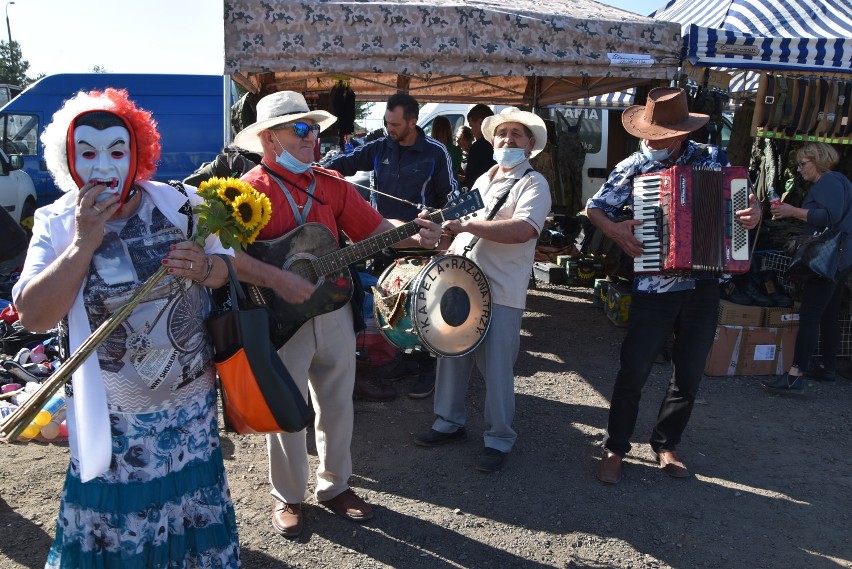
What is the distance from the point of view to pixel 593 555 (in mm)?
3314

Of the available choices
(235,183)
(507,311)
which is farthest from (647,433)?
(235,183)

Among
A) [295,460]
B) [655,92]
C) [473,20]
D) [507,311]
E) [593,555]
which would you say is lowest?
[593,555]

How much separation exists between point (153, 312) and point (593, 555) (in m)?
2.30

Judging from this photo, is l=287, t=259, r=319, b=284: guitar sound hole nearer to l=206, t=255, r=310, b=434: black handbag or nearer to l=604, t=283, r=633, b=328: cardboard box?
l=206, t=255, r=310, b=434: black handbag

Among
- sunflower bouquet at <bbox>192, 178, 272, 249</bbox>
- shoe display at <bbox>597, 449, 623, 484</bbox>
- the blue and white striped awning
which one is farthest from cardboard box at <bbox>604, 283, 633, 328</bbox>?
sunflower bouquet at <bbox>192, 178, 272, 249</bbox>

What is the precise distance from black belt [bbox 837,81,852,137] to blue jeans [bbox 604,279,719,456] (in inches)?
124

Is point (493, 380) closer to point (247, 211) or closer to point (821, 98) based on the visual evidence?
point (247, 211)

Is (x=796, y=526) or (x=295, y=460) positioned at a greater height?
(x=295, y=460)

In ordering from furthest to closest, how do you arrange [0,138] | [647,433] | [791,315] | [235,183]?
[0,138], [791,315], [647,433], [235,183]

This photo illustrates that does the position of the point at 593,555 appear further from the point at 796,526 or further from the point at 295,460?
the point at 295,460

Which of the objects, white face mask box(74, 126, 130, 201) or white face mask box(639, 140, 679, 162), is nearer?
white face mask box(74, 126, 130, 201)

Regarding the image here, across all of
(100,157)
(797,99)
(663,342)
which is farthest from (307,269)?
(797,99)

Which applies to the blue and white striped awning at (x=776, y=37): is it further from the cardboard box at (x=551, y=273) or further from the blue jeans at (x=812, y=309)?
the cardboard box at (x=551, y=273)

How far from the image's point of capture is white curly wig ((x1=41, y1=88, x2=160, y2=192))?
214cm
